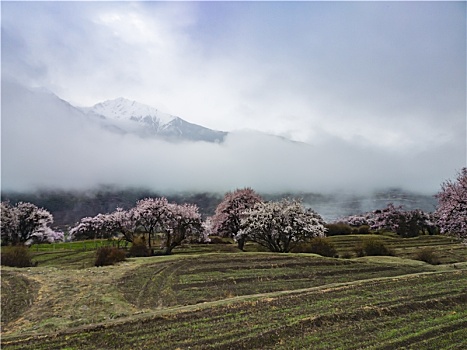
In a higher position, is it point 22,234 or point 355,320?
point 22,234

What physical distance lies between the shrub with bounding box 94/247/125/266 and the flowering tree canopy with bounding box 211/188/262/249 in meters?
24.1

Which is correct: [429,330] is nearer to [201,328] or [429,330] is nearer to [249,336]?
[249,336]

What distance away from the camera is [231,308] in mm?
17984

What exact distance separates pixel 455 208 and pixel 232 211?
124 ft

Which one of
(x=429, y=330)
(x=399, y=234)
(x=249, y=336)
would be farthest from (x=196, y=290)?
(x=399, y=234)

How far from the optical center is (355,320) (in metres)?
15.4

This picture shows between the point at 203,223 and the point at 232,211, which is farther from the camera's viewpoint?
the point at 232,211

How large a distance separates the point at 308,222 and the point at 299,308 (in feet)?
114

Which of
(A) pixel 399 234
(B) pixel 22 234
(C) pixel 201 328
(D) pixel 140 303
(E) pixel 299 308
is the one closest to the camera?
(C) pixel 201 328

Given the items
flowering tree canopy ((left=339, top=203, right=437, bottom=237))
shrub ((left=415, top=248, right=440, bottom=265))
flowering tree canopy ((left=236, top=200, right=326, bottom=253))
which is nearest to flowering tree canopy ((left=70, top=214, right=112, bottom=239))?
flowering tree canopy ((left=236, top=200, right=326, bottom=253))

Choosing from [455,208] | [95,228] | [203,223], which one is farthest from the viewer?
[95,228]

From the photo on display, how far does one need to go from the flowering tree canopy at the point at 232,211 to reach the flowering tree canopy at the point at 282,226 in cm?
788

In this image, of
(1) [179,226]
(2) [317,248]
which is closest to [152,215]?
(1) [179,226]

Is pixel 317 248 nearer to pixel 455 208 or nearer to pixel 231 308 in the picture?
pixel 455 208
